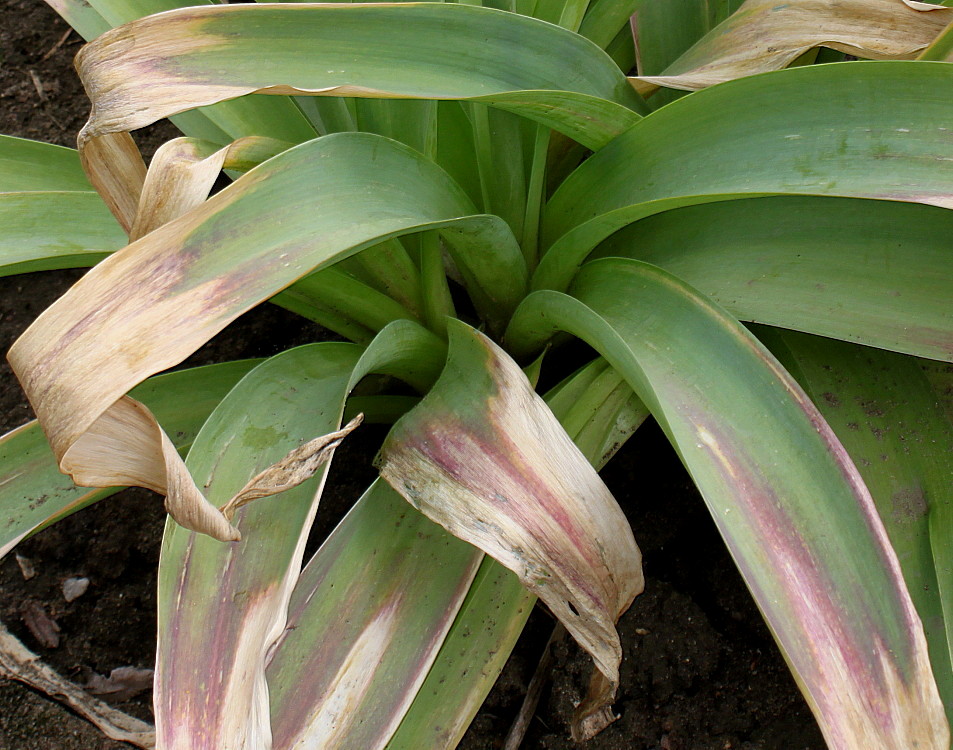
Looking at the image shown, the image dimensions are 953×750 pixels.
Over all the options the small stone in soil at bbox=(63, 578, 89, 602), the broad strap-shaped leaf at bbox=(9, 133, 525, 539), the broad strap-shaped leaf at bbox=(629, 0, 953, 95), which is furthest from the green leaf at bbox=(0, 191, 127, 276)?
the broad strap-shaped leaf at bbox=(629, 0, 953, 95)

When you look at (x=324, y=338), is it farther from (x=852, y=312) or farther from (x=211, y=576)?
(x=852, y=312)

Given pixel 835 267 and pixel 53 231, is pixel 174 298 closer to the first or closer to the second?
pixel 53 231

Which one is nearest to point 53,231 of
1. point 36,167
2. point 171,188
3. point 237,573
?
point 36,167

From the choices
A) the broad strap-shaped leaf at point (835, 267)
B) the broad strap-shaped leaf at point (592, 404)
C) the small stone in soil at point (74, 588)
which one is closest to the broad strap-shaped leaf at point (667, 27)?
the broad strap-shaped leaf at point (835, 267)

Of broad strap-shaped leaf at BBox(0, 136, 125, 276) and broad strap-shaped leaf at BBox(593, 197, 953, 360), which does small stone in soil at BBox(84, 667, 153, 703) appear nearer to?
broad strap-shaped leaf at BBox(0, 136, 125, 276)

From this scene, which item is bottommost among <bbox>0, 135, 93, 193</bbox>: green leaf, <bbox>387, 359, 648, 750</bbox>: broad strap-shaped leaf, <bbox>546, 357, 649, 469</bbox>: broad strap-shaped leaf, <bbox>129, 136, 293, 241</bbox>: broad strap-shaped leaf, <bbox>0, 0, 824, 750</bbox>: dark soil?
<bbox>0, 0, 824, 750</bbox>: dark soil

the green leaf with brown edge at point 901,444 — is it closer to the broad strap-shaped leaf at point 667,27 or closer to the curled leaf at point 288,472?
the broad strap-shaped leaf at point 667,27

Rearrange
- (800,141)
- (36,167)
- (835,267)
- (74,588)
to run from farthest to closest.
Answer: (74,588) < (36,167) < (835,267) < (800,141)

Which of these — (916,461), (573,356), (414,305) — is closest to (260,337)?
(414,305)
